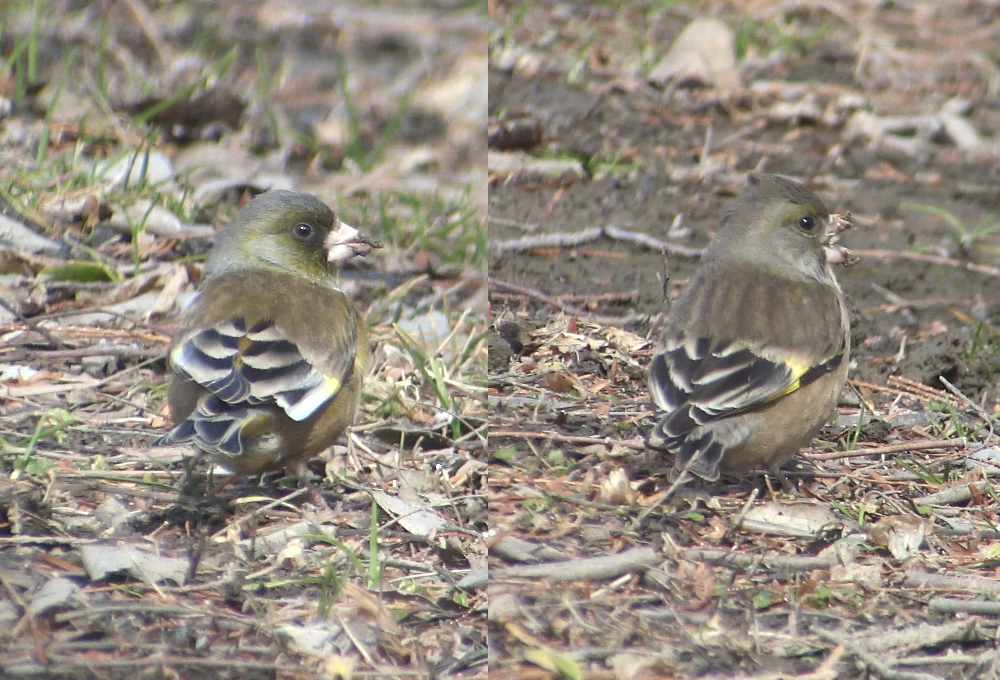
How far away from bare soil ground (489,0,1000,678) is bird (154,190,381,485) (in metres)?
0.62

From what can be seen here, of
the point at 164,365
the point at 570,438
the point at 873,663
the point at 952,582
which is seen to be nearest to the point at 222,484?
the point at 164,365

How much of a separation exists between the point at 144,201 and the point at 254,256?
1301mm

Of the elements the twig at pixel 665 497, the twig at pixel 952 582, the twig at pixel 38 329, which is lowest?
the twig at pixel 38 329

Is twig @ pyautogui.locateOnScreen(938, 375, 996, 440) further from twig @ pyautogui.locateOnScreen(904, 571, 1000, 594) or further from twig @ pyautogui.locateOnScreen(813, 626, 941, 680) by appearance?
twig @ pyautogui.locateOnScreen(813, 626, 941, 680)

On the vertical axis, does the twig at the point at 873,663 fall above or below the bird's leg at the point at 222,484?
above

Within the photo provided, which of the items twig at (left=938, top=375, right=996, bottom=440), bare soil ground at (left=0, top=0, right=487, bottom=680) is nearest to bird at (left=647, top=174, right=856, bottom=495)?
twig at (left=938, top=375, right=996, bottom=440)

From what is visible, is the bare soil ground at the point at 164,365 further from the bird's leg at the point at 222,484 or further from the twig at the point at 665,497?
the twig at the point at 665,497

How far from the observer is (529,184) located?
6.47 meters

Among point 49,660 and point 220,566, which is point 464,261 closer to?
point 220,566

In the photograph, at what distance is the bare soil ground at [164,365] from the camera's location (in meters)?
3.45

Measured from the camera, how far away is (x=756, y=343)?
4.52 m

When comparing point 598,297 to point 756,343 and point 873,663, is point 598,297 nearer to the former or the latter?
point 756,343

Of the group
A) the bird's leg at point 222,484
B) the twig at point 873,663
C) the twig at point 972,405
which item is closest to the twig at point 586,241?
the twig at point 972,405

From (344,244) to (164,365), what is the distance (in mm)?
936
